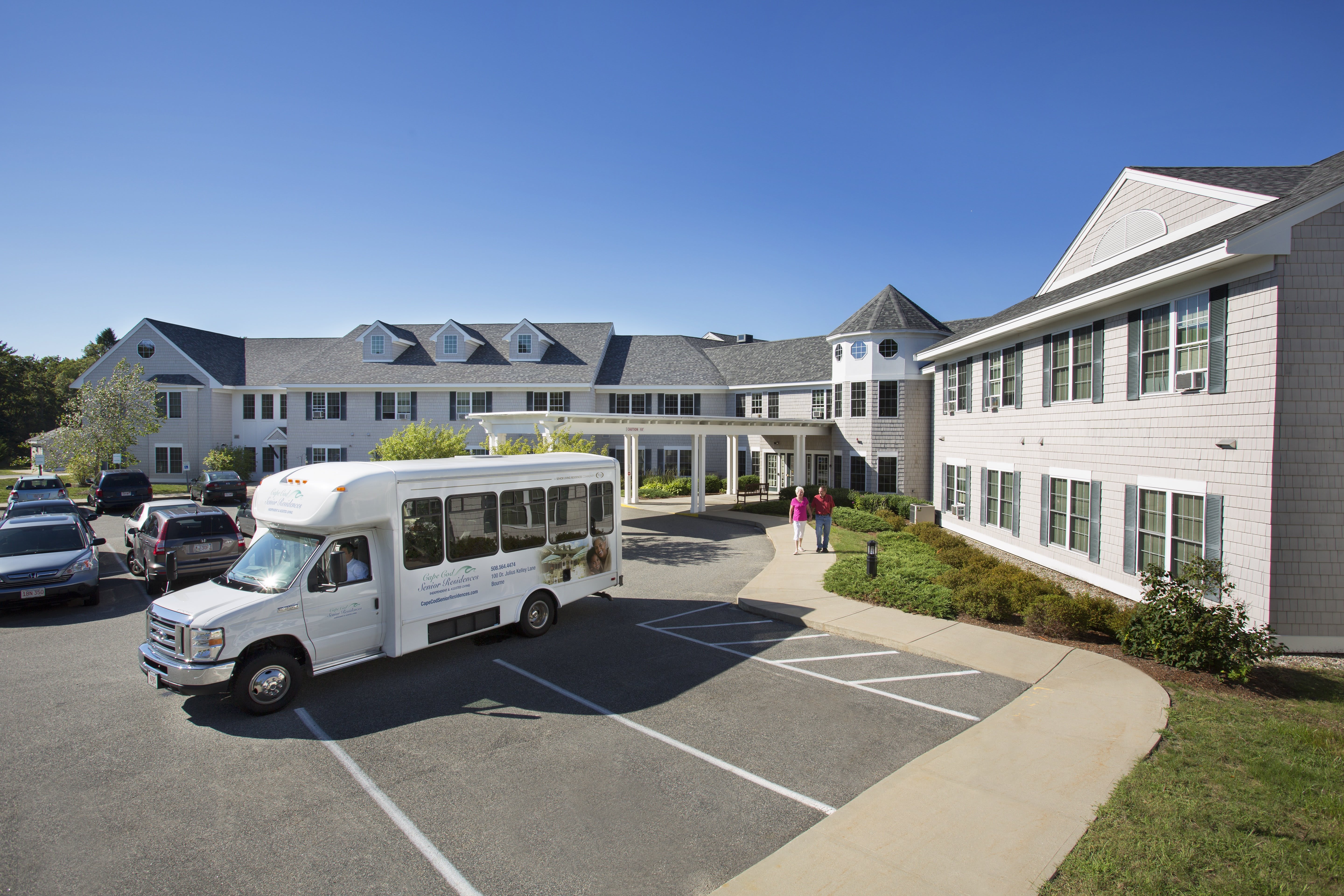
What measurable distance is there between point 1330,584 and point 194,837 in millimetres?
14288

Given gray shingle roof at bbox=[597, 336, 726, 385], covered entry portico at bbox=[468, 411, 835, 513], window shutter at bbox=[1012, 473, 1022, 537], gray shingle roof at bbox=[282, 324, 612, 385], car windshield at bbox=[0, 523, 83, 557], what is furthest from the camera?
gray shingle roof at bbox=[597, 336, 726, 385]

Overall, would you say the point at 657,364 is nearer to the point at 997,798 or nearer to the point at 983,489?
the point at 983,489

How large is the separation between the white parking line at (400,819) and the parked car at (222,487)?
27616 mm

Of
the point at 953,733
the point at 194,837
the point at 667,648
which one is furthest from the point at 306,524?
the point at 953,733

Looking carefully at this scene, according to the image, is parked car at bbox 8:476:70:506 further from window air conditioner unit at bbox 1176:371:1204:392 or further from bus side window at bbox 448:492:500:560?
window air conditioner unit at bbox 1176:371:1204:392

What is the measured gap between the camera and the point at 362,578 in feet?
28.6

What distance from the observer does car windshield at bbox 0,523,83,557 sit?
13.0 metres

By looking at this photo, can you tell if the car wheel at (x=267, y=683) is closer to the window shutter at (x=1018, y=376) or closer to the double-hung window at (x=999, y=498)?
the window shutter at (x=1018, y=376)

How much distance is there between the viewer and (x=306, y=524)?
333 inches

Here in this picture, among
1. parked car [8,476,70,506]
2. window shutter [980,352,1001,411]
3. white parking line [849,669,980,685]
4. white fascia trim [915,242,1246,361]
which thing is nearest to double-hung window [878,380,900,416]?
white fascia trim [915,242,1246,361]

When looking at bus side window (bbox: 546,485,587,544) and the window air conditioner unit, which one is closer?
the window air conditioner unit

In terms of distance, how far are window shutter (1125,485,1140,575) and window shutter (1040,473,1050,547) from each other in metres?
3.27

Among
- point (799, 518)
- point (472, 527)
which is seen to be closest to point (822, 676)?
point (472, 527)

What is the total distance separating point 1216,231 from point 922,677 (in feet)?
30.6
